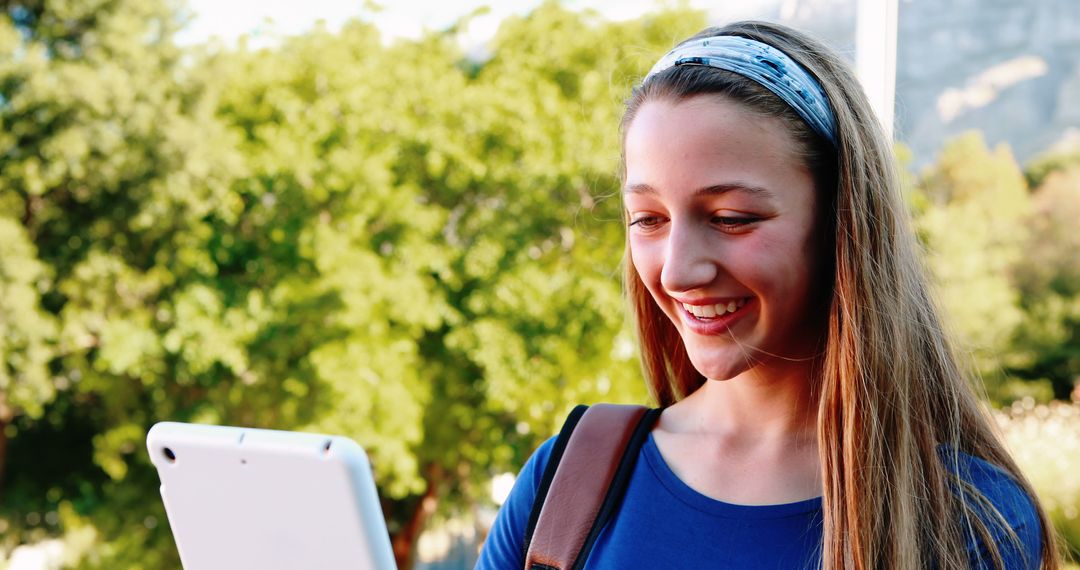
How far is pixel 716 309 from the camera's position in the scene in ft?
2.52

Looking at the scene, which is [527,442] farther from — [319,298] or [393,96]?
[393,96]

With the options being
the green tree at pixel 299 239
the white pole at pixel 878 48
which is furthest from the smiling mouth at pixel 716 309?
the green tree at pixel 299 239

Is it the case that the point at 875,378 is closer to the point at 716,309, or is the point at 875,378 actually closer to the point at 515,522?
the point at 716,309

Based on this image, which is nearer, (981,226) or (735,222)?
(735,222)

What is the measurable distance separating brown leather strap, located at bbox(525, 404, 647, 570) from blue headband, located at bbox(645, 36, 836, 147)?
303mm

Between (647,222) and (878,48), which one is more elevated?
(878,48)

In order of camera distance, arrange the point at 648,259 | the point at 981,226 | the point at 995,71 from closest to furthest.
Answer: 1. the point at 648,259
2. the point at 981,226
3. the point at 995,71

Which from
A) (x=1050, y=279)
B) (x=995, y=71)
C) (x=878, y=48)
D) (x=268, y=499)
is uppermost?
(x=995, y=71)

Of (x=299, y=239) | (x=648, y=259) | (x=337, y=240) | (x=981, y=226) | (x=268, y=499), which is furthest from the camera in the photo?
(x=981, y=226)

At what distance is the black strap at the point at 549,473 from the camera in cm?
86

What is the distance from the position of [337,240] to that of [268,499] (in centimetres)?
697

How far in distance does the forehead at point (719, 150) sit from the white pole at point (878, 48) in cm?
105

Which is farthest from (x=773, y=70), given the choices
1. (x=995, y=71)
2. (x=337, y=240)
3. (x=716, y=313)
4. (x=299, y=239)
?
(x=995, y=71)

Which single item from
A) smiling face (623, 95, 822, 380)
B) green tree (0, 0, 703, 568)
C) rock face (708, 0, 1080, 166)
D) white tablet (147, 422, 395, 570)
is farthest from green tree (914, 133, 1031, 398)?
white tablet (147, 422, 395, 570)
